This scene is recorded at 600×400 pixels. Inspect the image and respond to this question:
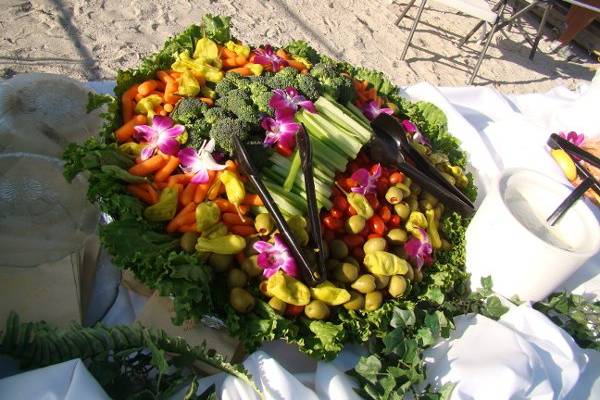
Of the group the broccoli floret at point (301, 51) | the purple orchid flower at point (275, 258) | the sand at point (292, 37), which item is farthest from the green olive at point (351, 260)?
the sand at point (292, 37)

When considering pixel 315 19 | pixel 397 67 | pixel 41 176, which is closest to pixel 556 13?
pixel 397 67

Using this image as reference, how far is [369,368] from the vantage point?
1331 millimetres

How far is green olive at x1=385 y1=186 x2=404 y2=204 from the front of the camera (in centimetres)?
169

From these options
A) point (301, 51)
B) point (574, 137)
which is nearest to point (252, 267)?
point (301, 51)

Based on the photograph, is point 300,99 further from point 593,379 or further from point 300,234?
point 593,379

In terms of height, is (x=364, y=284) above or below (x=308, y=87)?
below

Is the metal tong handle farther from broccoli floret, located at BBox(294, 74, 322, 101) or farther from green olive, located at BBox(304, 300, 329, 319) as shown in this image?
broccoli floret, located at BBox(294, 74, 322, 101)

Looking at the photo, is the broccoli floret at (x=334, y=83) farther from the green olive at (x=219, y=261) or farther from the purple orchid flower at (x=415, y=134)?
the green olive at (x=219, y=261)

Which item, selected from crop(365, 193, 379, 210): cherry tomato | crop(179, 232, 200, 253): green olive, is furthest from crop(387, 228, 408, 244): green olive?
crop(179, 232, 200, 253): green olive

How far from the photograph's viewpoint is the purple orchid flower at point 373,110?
2.03 metres

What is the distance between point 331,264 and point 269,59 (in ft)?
3.24

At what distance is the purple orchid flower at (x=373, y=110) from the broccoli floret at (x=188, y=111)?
72cm

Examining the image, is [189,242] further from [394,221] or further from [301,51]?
[301,51]

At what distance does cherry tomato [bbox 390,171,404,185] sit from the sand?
2.49 m
